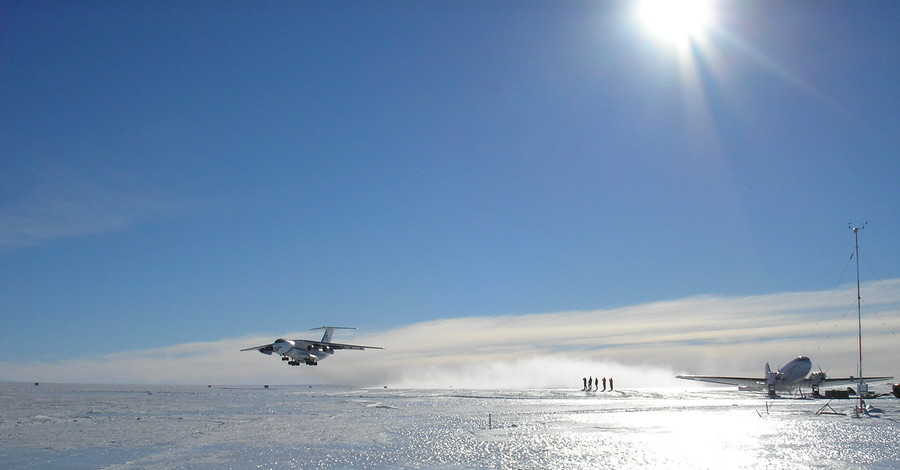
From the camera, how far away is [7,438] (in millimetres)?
22859

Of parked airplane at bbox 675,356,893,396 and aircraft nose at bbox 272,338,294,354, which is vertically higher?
aircraft nose at bbox 272,338,294,354

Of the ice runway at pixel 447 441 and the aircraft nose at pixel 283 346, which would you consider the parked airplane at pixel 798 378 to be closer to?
the ice runway at pixel 447 441

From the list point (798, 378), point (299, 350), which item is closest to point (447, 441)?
point (798, 378)

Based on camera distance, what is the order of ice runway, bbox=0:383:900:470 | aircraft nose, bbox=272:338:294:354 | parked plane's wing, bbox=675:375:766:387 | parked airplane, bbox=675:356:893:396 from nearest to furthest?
1. ice runway, bbox=0:383:900:470
2. parked airplane, bbox=675:356:893:396
3. parked plane's wing, bbox=675:375:766:387
4. aircraft nose, bbox=272:338:294:354

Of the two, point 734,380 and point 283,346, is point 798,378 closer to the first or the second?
point 734,380

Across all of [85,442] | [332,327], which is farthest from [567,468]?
[332,327]

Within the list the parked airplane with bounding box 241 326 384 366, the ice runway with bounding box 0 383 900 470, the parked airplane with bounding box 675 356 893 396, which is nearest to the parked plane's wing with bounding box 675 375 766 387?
the parked airplane with bounding box 675 356 893 396

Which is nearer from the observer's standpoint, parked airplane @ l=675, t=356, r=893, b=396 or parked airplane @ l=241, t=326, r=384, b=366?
parked airplane @ l=675, t=356, r=893, b=396

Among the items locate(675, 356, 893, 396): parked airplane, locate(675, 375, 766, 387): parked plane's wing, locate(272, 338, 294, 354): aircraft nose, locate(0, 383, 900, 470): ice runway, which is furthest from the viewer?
locate(272, 338, 294, 354): aircraft nose

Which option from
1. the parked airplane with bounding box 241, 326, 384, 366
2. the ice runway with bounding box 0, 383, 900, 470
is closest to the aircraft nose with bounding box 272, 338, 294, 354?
the parked airplane with bounding box 241, 326, 384, 366

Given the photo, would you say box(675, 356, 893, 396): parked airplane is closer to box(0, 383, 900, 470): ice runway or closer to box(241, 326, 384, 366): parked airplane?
box(0, 383, 900, 470): ice runway

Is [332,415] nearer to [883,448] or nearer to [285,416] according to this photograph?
[285,416]

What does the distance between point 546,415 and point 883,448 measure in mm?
17270

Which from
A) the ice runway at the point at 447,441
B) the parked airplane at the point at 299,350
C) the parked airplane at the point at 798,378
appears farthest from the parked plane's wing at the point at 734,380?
the parked airplane at the point at 299,350
